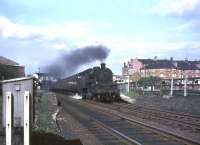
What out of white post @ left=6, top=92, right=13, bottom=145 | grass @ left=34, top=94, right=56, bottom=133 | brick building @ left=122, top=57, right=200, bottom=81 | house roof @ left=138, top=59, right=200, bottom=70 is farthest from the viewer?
house roof @ left=138, top=59, right=200, bottom=70

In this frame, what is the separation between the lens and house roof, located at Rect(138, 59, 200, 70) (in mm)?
147812

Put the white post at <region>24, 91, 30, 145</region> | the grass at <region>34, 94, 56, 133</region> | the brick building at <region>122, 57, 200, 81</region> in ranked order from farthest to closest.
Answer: the brick building at <region>122, 57, 200, 81</region> → the grass at <region>34, 94, 56, 133</region> → the white post at <region>24, 91, 30, 145</region>

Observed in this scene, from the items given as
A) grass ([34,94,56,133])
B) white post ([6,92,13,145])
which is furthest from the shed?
grass ([34,94,56,133])

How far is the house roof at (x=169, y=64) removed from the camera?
485 feet

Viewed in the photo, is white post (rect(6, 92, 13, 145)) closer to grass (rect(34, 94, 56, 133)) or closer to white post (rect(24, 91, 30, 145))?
white post (rect(24, 91, 30, 145))

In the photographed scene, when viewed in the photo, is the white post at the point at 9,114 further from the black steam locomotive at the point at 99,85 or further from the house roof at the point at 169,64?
the house roof at the point at 169,64

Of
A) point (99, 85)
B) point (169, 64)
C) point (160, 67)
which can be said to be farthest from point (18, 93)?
point (169, 64)

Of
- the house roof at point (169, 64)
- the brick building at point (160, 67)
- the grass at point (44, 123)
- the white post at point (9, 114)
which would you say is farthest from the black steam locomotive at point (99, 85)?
the house roof at point (169, 64)

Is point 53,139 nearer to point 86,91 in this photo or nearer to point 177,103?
point 177,103

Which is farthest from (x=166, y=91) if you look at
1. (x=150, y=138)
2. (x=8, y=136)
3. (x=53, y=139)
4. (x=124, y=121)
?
(x=8, y=136)

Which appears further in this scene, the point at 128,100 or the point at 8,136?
the point at 128,100

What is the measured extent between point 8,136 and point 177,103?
23.8 metres

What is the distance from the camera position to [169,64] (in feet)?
494

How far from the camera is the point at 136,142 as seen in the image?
13.8 meters
